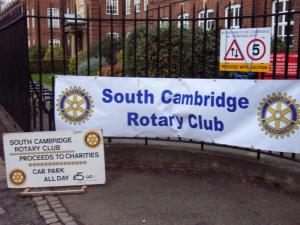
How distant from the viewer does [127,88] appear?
5.41 meters

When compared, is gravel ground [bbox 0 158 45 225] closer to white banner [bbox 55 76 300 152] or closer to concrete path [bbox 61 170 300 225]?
concrete path [bbox 61 170 300 225]

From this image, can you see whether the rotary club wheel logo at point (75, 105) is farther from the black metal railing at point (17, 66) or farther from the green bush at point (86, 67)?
the green bush at point (86, 67)

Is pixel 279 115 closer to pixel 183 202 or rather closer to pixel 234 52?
pixel 234 52

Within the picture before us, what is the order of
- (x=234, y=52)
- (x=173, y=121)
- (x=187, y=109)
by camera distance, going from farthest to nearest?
(x=173, y=121) → (x=187, y=109) → (x=234, y=52)

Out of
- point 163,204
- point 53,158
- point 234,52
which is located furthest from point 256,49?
point 53,158

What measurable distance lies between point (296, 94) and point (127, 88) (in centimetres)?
217

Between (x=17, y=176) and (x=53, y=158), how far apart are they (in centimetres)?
49

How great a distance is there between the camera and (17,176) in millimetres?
4852

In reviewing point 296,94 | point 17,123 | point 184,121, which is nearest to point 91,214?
point 184,121

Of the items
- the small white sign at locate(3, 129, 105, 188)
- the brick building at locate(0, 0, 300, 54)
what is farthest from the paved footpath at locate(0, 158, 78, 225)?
the brick building at locate(0, 0, 300, 54)

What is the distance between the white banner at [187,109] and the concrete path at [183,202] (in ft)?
1.84

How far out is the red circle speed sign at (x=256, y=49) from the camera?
4922 millimetres

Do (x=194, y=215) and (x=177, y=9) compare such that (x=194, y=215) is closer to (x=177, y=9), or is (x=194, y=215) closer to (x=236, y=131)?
(x=236, y=131)

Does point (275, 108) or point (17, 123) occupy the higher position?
point (275, 108)
